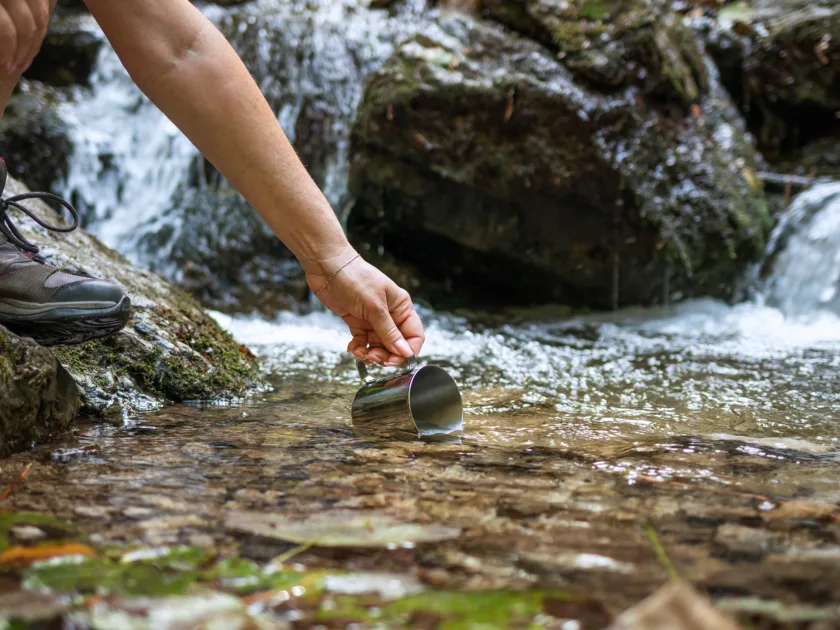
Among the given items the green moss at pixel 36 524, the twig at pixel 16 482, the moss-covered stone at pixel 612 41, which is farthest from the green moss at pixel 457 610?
the moss-covered stone at pixel 612 41

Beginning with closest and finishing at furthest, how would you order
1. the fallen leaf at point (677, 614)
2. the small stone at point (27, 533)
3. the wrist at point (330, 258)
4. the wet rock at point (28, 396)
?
the fallen leaf at point (677, 614) < the small stone at point (27, 533) < the wet rock at point (28, 396) < the wrist at point (330, 258)

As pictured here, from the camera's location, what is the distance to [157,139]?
24.4 feet

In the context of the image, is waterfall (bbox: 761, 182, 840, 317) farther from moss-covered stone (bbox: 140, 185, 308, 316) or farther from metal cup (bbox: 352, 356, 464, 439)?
metal cup (bbox: 352, 356, 464, 439)

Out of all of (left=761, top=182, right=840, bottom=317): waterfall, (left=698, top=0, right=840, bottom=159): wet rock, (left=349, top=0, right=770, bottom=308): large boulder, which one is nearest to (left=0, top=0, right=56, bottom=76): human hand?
(left=349, top=0, right=770, bottom=308): large boulder

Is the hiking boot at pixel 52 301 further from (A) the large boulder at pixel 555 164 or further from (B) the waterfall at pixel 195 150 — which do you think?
(B) the waterfall at pixel 195 150

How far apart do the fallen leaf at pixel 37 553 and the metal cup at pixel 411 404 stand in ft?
3.69

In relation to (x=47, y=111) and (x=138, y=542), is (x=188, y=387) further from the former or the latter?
(x=47, y=111)

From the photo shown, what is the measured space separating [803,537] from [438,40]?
5544 mm

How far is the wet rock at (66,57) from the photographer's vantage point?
8.16 metres

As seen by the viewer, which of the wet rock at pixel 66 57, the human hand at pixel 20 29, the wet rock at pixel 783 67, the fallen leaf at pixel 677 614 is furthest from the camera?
the wet rock at pixel 66 57

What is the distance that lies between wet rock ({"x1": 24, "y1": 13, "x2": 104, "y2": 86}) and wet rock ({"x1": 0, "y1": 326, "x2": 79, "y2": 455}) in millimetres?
7307

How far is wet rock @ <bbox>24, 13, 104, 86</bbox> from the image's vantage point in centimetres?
816

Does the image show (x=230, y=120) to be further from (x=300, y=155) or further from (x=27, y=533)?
(x=300, y=155)

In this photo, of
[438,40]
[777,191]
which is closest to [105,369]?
[438,40]
